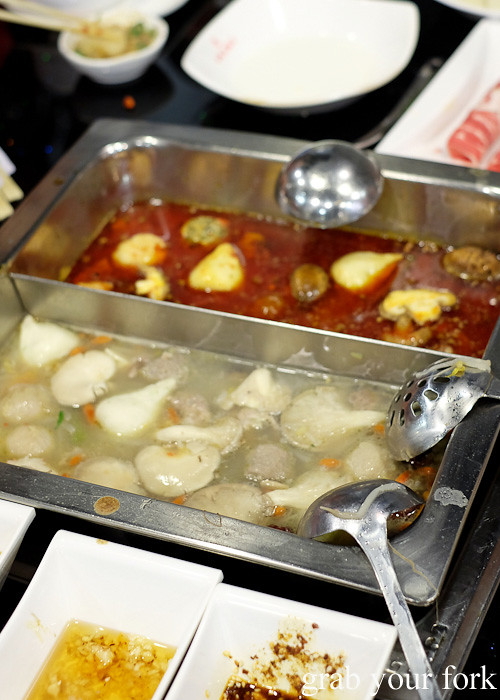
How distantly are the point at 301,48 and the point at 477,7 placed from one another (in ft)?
2.83

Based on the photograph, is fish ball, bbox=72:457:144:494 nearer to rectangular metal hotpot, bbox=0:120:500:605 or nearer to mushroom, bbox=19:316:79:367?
rectangular metal hotpot, bbox=0:120:500:605

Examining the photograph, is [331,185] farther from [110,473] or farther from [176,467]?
[110,473]

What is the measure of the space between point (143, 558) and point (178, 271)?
4.59 feet

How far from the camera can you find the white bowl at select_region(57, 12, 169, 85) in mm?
3422

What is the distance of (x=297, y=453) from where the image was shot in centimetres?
222

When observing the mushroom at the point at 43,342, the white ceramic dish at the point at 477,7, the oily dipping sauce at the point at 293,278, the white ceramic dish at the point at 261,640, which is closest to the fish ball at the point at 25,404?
the mushroom at the point at 43,342

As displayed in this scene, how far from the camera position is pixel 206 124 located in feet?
11.1

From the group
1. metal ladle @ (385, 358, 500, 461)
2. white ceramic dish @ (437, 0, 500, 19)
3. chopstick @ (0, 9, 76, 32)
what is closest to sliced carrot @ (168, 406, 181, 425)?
metal ladle @ (385, 358, 500, 461)

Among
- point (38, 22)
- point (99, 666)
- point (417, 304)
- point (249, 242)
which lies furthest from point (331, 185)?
point (99, 666)

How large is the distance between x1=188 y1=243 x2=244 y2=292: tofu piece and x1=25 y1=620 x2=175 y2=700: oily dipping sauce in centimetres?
134

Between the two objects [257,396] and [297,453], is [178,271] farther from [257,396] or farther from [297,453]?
[297,453]

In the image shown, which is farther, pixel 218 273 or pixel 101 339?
pixel 218 273

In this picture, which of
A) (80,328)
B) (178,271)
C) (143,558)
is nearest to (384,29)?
(178,271)

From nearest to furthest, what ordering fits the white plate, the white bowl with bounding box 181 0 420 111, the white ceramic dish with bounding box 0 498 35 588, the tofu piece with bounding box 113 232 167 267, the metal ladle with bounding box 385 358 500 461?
the white ceramic dish with bounding box 0 498 35 588 < the metal ladle with bounding box 385 358 500 461 < the tofu piece with bounding box 113 232 167 267 < the white plate < the white bowl with bounding box 181 0 420 111
